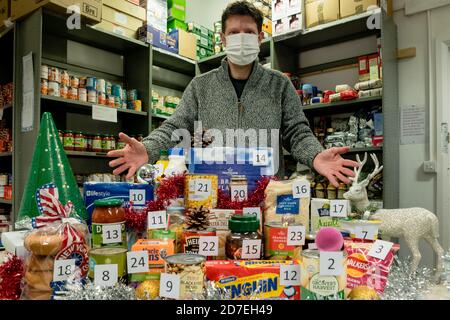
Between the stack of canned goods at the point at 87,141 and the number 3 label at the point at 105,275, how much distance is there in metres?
2.56

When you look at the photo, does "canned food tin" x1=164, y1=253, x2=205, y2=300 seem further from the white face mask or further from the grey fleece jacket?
the white face mask

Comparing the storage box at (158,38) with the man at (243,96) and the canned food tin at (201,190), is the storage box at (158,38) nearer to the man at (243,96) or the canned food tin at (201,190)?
the man at (243,96)

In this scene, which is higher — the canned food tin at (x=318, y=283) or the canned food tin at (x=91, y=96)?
the canned food tin at (x=91, y=96)

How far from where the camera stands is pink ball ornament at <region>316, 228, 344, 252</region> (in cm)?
71

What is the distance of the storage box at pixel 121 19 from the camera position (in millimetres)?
3379

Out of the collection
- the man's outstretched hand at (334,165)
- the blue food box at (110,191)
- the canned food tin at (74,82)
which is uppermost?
the canned food tin at (74,82)

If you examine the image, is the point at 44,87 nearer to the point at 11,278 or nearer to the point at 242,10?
the point at 242,10

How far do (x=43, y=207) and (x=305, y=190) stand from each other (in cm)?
67

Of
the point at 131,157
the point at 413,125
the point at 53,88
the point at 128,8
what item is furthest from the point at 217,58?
the point at 131,157

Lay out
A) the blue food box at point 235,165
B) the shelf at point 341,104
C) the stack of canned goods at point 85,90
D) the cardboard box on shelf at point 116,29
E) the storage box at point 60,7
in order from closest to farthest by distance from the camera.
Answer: the blue food box at point 235,165
the storage box at point 60,7
the stack of canned goods at point 85,90
the shelf at point 341,104
the cardboard box on shelf at point 116,29

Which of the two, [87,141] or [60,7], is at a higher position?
[60,7]

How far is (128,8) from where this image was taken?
3527 mm

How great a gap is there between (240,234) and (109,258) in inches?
11.9

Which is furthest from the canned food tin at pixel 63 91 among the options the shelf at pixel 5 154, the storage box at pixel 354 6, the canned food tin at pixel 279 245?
the canned food tin at pixel 279 245
